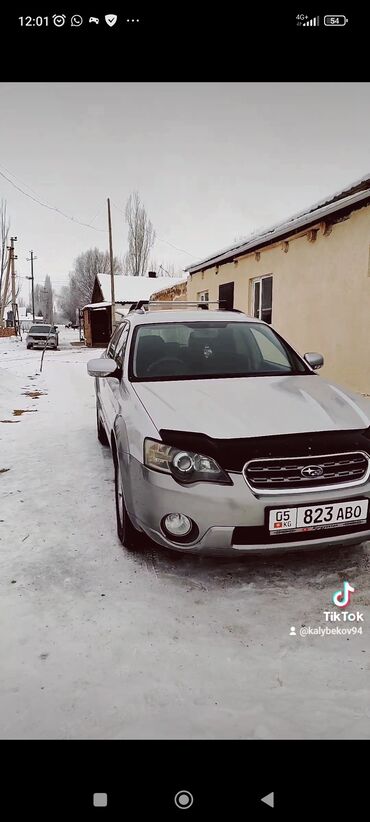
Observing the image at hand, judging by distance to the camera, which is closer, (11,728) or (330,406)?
(11,728)

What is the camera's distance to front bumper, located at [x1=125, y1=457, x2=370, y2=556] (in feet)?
7.41

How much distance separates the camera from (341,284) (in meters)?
7.30

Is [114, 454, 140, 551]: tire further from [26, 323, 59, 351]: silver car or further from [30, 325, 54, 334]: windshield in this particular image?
[30, 325, 54, 334]: windshield

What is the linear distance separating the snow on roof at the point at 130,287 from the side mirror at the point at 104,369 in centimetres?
3129

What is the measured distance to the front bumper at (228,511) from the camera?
7.41ft

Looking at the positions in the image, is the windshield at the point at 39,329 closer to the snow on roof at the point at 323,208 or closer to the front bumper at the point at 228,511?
the snow on roof at the point at 323,208
